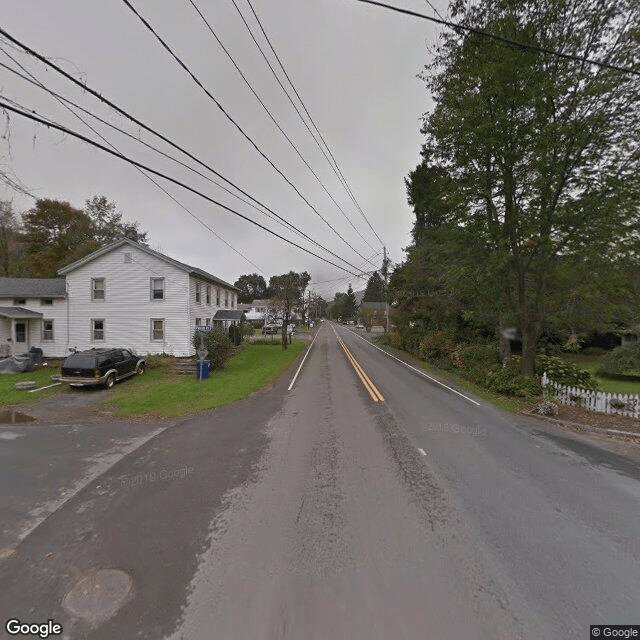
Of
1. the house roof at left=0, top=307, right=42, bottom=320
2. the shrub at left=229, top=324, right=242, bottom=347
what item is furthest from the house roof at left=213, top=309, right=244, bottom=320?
the house roof at left=0, top=307, right=42, bottom=320

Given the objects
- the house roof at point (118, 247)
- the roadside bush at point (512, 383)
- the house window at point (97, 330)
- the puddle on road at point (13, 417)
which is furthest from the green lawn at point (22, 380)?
the roadside bush at point (512, 383)

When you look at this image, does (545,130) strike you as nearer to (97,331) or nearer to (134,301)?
(134,301)

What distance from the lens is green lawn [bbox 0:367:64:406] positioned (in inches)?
447

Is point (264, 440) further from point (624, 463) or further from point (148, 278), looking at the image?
point (148, 278)

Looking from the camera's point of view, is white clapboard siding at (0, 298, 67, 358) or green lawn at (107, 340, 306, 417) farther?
white clapboard siding at (0, 298, 67, 358)

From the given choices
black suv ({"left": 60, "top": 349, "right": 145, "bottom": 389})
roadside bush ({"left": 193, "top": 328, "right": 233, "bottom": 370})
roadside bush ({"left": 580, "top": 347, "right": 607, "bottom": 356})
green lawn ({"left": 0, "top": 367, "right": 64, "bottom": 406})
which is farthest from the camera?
roadside bush ({"left": 580, "top": 347, "right": 607, "bottom": 356})

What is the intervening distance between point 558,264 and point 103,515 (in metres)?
13.6

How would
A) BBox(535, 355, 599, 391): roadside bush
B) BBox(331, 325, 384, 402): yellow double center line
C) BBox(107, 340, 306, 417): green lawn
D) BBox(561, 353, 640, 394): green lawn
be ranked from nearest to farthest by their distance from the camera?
BBox(107, 340, 306, 417): green lawn < BBox(535, 355, 599, 391): roadside bush < BBox(331, 325, 384, 402): yellow double center line < BBox(561, 353, 640, 394): green lawn

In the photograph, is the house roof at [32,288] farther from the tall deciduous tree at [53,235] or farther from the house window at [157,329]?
the tall deciduous tree at [53,235]

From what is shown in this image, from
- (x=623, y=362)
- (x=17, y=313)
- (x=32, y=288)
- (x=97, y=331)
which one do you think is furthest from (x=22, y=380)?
(x=623, y=362)

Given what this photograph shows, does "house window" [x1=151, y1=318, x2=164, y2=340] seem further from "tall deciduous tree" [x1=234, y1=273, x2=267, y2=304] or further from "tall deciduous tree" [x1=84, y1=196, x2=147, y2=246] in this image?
"tall deciduous tree" [x1=234, y1=273, x2=267, y2=304]

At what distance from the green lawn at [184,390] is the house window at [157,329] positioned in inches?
94.9

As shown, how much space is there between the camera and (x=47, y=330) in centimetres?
1953

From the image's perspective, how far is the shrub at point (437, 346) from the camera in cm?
2030
